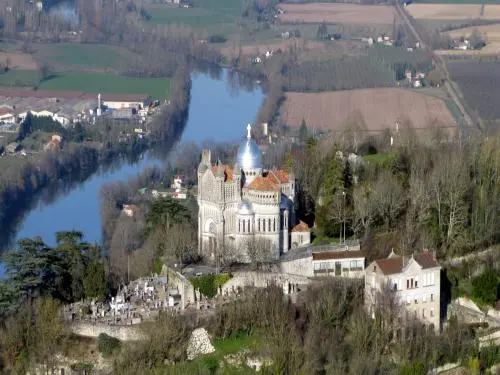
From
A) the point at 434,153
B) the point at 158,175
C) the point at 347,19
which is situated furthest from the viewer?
the point at 347,19

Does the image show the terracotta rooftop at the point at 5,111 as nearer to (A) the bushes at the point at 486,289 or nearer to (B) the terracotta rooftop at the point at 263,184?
(B) the terracotta rooftop at the point at 263,184

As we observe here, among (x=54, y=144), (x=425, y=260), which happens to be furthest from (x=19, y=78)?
(x=425, y=260)

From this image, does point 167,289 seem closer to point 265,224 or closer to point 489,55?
point 265,224

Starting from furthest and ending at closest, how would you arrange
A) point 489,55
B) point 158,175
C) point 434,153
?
point 489,55, point 158,175, point 434,153

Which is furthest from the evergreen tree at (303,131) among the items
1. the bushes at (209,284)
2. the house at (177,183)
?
the bushes at (209,284)

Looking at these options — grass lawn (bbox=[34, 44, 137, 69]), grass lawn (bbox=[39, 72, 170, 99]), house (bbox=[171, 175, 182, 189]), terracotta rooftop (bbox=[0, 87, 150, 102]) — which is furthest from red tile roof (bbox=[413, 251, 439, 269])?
grass lawn (bbox=[34, 44, 137, 69])

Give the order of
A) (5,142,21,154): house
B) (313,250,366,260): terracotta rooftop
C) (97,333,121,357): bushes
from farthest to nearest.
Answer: (5,142,21,154): house → (313,250,366,260): terracotta rooftop → (97,333,121,357): bushes

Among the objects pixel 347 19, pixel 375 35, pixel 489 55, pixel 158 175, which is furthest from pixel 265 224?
pixel 347 19

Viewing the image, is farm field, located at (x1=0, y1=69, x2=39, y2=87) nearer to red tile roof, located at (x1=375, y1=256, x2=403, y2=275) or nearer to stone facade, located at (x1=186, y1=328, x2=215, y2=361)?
red tile roof, located at (x1=375, y1=256, x2=403, y2=275)
